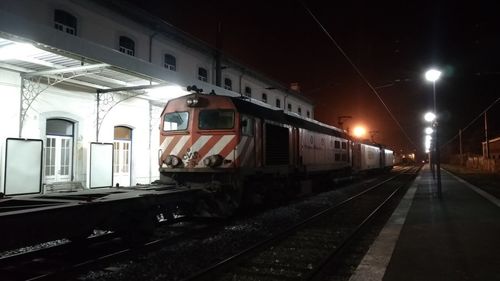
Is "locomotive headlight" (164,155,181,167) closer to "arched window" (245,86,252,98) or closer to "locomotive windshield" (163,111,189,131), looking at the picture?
"locomotive windshield" (163,111,189,131)

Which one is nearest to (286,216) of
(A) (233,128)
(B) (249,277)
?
(A) (233,128)

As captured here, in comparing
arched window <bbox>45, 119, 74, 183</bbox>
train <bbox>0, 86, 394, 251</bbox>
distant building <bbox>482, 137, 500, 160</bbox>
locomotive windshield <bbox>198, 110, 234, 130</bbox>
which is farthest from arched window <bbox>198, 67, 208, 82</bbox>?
distant building <bbox>482, 137, 500, 160</bbox>

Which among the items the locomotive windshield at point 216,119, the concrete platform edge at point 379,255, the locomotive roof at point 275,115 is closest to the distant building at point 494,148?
the locomotive roof at point 275,115

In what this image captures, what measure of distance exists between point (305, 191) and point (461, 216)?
578cm

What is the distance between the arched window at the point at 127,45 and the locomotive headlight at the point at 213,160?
10817mm

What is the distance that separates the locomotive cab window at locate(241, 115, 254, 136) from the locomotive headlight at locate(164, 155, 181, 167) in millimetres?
1902

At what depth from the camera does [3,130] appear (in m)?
13.0

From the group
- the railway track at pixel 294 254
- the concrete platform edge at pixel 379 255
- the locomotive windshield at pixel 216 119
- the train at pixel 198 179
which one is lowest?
the railway track at pixel 294 254

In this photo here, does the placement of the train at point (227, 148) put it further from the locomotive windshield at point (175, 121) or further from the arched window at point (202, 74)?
the arched window at point (202, 74)

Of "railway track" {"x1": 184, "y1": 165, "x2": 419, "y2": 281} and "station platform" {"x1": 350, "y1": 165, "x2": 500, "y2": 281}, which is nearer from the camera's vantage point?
"station platform" {"x1": 350, "y1": 165, "x2": 500, "y2": 281}

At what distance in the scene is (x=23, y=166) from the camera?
42.0 ft

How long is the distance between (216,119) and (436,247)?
624 cm

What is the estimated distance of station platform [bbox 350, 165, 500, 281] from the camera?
244 inches

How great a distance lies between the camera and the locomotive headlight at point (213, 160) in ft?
35.0
